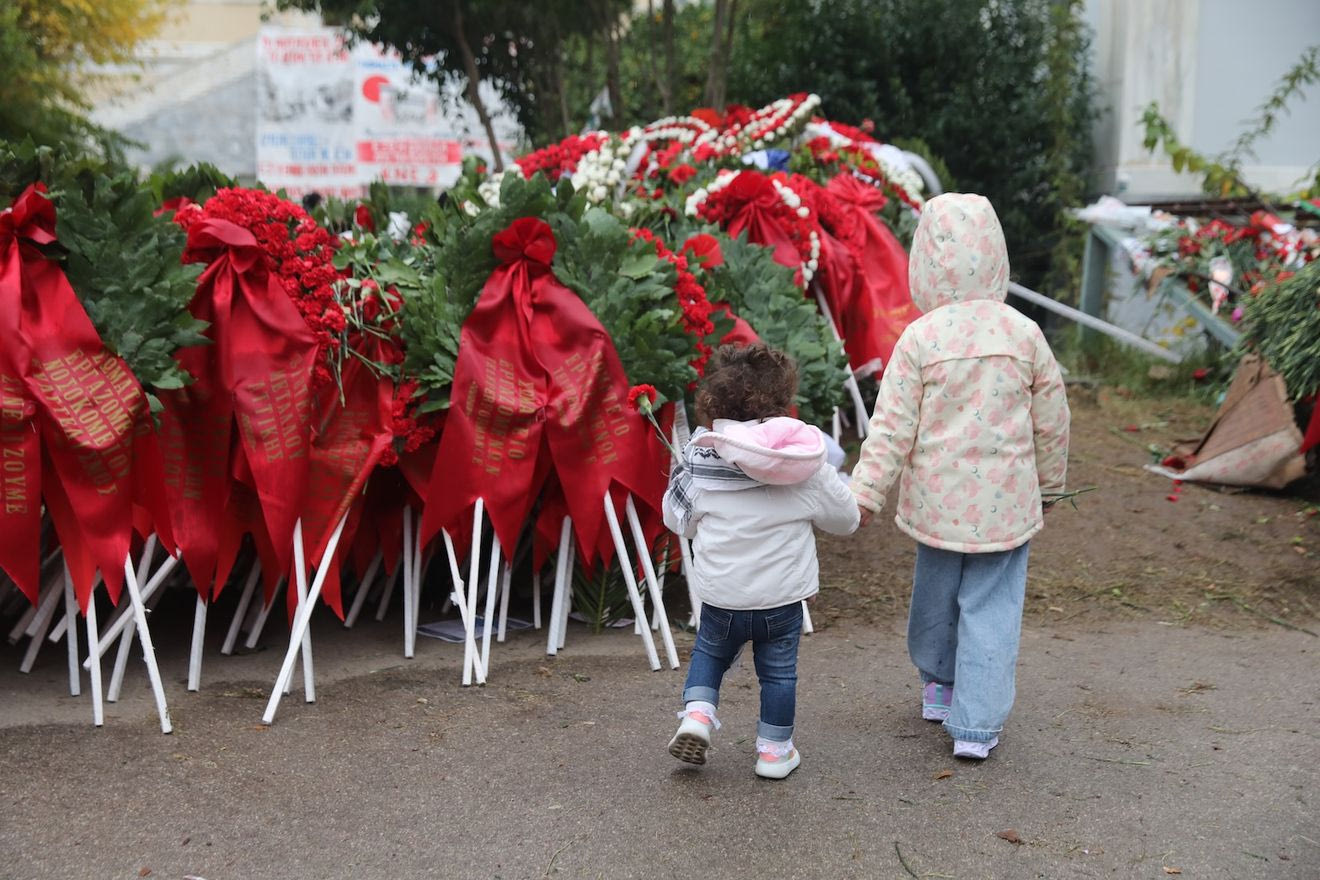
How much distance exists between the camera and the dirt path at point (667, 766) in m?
3.15

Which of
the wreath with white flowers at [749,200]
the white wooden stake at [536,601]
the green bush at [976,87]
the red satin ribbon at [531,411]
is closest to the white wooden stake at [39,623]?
the red satin ribbon at [531,411]

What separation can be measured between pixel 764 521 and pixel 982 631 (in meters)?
0.71

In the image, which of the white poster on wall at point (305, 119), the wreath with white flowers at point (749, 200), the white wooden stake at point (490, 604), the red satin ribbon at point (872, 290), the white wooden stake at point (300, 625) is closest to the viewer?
the white wooden stake at point (300, 625)

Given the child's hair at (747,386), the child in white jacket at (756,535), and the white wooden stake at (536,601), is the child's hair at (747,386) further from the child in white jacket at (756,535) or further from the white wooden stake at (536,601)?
the white wooden stake at (536,601)

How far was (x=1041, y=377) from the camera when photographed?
3.67 metres

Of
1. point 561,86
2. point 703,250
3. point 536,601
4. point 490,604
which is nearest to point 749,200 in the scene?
point 703,250

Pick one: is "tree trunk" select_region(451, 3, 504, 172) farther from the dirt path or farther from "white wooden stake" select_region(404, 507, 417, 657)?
"white wooden stake" select_region(404, 507, 417, 657)

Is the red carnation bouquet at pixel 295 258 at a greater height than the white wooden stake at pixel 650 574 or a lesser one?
greater

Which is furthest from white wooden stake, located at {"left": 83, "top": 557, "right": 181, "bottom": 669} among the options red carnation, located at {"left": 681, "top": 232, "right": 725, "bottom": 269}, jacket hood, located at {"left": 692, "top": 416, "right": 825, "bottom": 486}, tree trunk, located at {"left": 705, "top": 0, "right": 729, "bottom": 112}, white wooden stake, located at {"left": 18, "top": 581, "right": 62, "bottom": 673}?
tree trunk, located at {"left": 705, "top": 0, "right": 729, "bottom": 112}

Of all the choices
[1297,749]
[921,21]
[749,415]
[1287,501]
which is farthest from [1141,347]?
[749,415]

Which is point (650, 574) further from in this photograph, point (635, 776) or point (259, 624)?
point (259, 624)

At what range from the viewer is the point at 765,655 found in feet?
11.7

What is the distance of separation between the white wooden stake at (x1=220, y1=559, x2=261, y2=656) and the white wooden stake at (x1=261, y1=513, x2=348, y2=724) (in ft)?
1.20

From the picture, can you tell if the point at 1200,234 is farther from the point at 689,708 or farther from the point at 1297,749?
the point at 689,708
